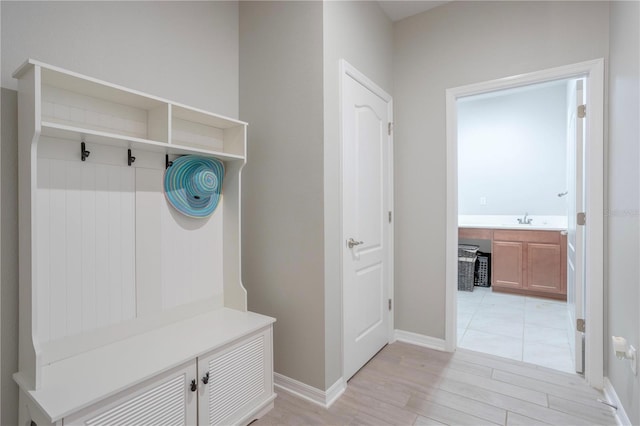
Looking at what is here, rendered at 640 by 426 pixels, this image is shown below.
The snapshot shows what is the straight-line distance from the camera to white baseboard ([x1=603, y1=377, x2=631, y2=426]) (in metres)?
1.67

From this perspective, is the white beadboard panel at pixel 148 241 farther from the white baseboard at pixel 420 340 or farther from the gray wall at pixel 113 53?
the white baseboard at pixel 420 340

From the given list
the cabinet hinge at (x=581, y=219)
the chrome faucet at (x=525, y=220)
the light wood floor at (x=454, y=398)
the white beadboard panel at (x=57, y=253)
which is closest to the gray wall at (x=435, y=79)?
the light wood floor at (x=454, y=398)

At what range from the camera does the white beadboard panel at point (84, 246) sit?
54.3 inches

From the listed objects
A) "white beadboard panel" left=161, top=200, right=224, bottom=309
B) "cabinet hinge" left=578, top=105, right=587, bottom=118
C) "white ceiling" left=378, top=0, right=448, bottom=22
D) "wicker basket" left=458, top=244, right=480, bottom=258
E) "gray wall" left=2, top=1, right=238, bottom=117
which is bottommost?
"wicker basket" left=458, top=244, right=480, bottom=258

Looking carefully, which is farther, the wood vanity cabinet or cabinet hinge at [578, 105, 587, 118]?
the wood vanity cabinet

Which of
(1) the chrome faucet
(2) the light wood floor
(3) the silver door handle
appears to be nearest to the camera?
(2) the light wood floor

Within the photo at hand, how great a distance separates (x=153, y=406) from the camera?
4.34 feet

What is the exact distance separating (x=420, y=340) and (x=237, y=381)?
1.68 metres

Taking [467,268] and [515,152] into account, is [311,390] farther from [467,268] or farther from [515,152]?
[515,152]

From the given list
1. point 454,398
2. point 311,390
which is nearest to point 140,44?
point 311,390

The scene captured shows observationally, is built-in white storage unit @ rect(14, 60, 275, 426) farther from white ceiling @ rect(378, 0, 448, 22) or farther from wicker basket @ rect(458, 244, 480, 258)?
wicker basket @ rect(458, 244, 480, 258)

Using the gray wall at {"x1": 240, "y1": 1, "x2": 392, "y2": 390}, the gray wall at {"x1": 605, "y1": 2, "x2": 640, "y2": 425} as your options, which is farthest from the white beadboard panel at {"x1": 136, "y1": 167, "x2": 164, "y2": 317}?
the gray wall at {"x1": 605, "y1": 2, "x2": 640, "y2": 425}

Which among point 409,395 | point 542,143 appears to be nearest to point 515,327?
point 409,395

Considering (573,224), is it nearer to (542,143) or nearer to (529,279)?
(529,279)
